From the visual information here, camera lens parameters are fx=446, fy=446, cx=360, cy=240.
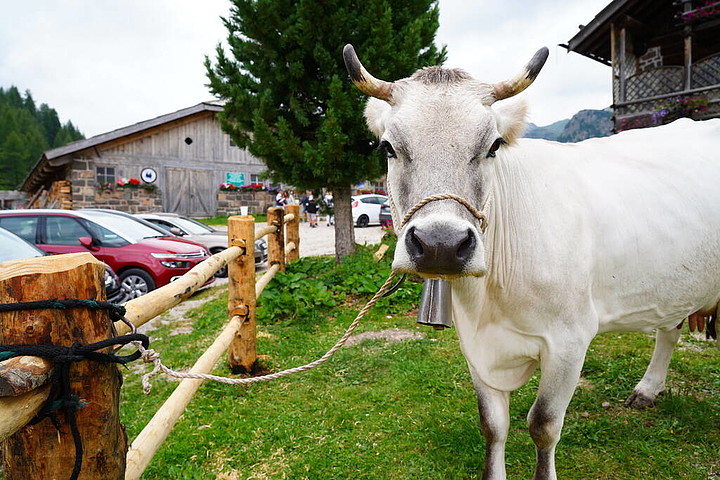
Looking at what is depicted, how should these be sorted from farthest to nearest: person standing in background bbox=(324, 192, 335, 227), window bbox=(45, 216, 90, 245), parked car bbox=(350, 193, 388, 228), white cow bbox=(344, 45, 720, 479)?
parked car bbox=(350, 193, 388, 228) → person standing in background bbox=(324, 192, 335, 227) → window bbox=(45, 216, 90, 245) → white cow bbox=(344, 45, 720, 479)

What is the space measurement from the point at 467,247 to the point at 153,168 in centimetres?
2155

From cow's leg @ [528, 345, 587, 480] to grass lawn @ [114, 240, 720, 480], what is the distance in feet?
1.24

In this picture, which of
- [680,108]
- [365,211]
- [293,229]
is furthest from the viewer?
[365,211]

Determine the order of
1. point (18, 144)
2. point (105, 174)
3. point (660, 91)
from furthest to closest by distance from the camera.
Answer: point (18, 144)
point (105, 174)
point (660, 91)

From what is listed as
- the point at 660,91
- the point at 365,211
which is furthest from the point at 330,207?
the point at 660,91

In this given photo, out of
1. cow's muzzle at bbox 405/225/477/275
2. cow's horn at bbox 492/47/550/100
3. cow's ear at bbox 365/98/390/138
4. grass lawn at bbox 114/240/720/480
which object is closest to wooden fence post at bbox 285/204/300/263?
grass lawn at bbox 114/240/720/480

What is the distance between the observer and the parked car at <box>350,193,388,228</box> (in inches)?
805

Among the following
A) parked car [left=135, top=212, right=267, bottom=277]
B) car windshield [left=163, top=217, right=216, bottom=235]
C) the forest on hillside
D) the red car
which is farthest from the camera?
the forest on hillside

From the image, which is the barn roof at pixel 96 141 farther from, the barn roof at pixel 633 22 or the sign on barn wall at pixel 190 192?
the barn roof at pixel 633 22

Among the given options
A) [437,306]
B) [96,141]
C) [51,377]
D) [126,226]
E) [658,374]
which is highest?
[96,141]

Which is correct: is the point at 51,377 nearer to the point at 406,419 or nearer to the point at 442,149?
the point at 442,149

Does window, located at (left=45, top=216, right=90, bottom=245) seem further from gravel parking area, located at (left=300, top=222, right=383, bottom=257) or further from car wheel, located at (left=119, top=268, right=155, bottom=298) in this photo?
gravel parking area, located at (left=300, top=222, right=383, bottom=257)

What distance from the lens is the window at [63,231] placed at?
7.11m

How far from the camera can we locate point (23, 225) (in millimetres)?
6984
